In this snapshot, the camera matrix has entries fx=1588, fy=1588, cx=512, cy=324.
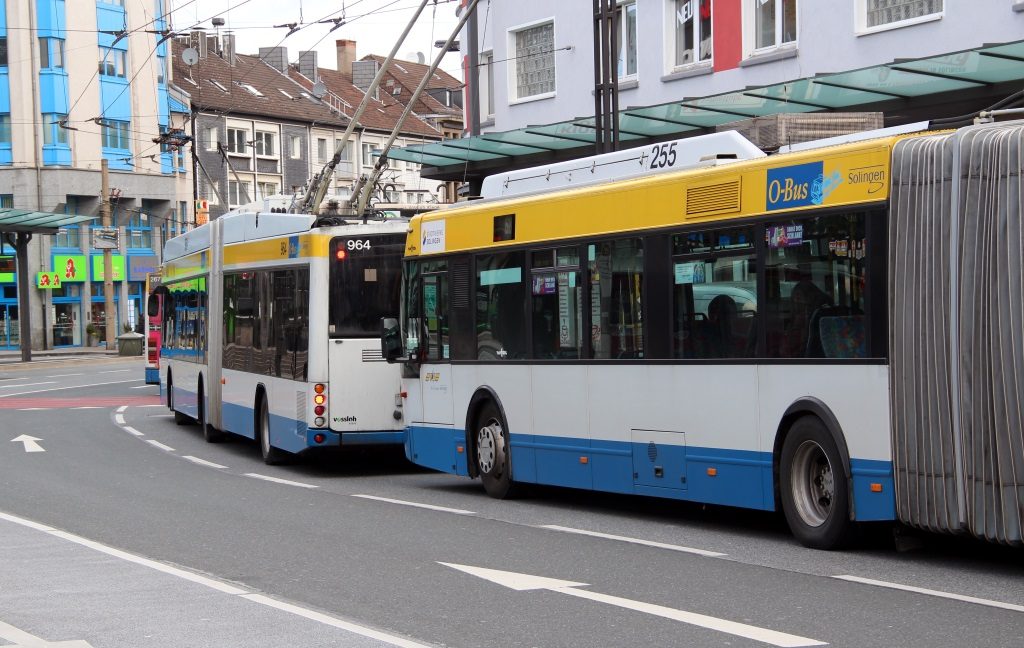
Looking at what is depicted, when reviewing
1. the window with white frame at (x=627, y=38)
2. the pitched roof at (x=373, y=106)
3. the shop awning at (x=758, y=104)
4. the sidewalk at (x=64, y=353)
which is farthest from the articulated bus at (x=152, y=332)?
the pitched roof at (x=373, y=106)

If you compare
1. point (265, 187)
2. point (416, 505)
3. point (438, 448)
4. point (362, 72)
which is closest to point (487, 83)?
point (438, 448)

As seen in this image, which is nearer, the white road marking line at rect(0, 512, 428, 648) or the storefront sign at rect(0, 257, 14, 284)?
the white road marking line at rect(0, 512, 428, 648)

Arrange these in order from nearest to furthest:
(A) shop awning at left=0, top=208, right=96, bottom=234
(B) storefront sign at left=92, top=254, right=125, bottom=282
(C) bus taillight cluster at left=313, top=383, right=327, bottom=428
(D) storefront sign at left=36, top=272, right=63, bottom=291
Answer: (C) bus taillight cluster at left=313, top=383, right=327, bottom=428, (A) shop awning at left=0, top=208, right=96, bottom=234, (D) storefront sign at left=36, top=272, right=63, bottom=291, (B) storefront sign at left=92, top=254, right=125, bottom=282

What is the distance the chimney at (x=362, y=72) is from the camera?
96812 mm

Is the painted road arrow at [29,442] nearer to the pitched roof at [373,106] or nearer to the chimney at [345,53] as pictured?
the pitched roof at [373,106]

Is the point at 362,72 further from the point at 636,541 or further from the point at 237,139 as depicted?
the point at 636,541

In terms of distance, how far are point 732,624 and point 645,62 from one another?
22.3 meters

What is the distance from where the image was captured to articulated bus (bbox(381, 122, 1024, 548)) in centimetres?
894

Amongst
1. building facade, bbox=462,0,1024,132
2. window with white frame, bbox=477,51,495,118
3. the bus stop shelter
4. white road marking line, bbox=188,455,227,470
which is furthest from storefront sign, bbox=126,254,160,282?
white road marking line, bbox=188,455,227,470

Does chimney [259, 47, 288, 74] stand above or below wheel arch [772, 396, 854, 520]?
above

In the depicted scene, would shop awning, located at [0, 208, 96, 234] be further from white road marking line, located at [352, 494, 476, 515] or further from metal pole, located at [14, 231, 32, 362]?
white road marking line, located at [352, 494, 476, 515]

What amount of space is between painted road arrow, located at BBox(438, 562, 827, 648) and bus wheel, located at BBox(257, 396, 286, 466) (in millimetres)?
9249

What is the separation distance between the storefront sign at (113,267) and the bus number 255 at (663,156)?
62.7 meters

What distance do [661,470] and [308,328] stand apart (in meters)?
6.31
